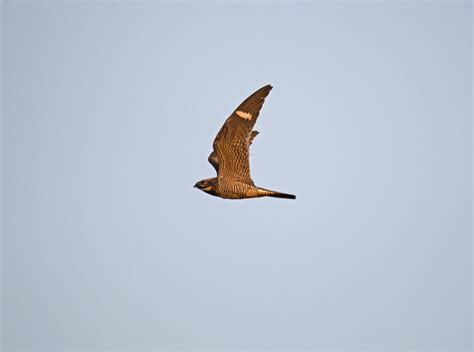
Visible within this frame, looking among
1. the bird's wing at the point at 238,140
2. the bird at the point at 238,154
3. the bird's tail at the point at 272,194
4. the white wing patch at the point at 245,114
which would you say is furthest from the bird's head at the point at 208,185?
the white wing patch at the point at 245,114

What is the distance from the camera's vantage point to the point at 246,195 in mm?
15016

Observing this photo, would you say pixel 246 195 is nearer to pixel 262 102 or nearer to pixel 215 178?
pixel 215 178

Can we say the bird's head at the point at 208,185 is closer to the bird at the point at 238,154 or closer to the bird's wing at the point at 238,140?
the bird at the point at 238,154

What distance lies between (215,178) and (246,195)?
33.0 inches

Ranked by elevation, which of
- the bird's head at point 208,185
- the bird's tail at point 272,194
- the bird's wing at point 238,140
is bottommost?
the bird's tail at point 272,194

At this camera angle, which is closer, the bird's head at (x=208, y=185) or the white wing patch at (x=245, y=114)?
the white wing patch at (x=245, y=114)

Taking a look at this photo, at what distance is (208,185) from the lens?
15.6 meters

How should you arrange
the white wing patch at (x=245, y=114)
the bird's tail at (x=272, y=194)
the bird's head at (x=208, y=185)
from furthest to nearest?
1. the bird's head at (x=208, y=185)
2. the white wing patch at (x=245, y=114)
3. the bird's tail at (x=272, y=194)

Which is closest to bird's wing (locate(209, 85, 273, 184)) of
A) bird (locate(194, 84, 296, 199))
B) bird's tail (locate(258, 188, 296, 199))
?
bird (locate(194, 84, 296, 199))

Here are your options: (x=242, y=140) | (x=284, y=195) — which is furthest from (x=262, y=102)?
(x=284, y=195)

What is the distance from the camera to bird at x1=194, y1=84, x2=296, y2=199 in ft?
47.3

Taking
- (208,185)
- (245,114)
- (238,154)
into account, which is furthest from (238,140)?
(208,185)

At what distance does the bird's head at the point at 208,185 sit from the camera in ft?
50.8

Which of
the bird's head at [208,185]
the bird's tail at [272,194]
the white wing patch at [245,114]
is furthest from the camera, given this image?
the bird's head at [208,185]
